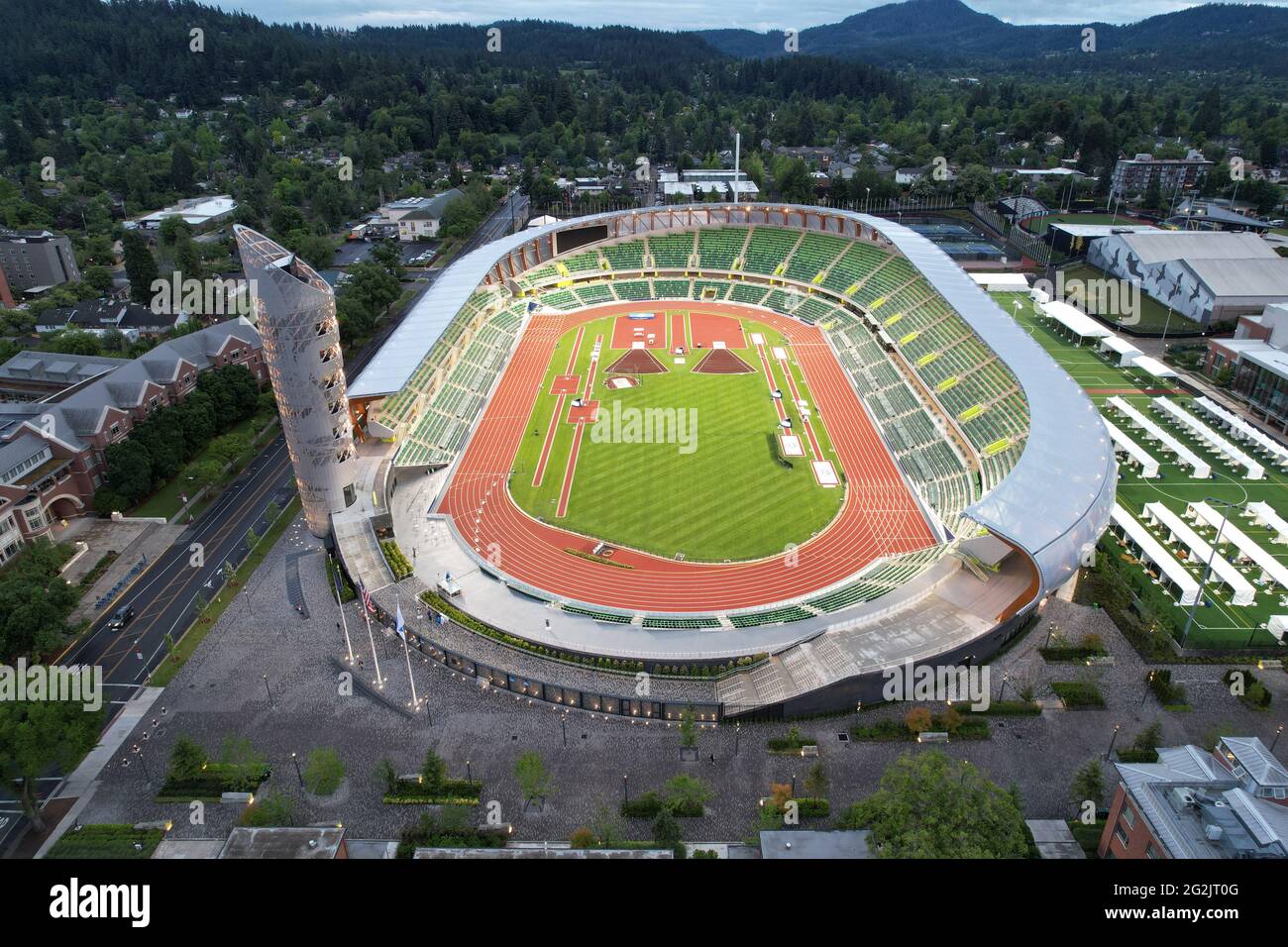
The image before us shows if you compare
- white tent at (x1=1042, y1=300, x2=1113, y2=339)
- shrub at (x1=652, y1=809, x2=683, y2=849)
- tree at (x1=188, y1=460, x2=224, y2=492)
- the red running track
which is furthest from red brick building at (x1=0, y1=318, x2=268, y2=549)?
white tent at (x1=1042, y1=300, x2=1113, y2=339)

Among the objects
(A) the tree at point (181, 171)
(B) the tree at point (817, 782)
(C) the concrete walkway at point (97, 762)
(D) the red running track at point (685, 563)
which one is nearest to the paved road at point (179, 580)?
(C) the concrete walkway at point (97, 762)

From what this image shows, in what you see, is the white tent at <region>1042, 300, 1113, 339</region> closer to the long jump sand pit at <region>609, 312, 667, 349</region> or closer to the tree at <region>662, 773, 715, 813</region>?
the long jump sand pit at <region>609, 312, 667, 349</region>

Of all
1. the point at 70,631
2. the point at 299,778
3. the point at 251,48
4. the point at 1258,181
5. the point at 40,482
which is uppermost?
the point at 251,48

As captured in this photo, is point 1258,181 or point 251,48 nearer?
point 1258,181

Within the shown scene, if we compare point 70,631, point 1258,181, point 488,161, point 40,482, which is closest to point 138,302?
point 40,482

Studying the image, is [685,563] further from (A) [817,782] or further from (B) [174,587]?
(B) [174,587]
